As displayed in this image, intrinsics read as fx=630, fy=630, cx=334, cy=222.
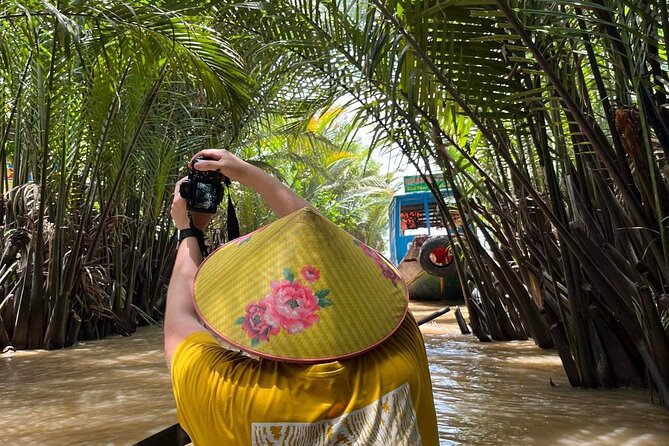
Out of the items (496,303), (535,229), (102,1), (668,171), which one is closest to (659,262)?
(668,171)

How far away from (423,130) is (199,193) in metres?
2.16

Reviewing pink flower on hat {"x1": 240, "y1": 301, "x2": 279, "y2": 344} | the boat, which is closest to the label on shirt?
pink flower on hat {"x1": 240, "y1": 301, "x2": 279, "y2": 344}

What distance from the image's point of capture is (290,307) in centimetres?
78

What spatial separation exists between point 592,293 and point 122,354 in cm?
310

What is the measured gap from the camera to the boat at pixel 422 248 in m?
9.06

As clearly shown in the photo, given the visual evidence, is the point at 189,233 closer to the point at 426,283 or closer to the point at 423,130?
the point at 423,130

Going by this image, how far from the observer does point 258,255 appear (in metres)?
0.82

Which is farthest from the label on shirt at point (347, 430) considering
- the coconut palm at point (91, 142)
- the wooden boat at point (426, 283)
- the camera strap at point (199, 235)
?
the wooden boat at point (426, 283)

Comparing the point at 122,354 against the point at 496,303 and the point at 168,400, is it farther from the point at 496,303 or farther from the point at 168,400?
the point at 496,303

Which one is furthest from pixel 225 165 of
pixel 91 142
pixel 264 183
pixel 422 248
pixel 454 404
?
pixel 422 248

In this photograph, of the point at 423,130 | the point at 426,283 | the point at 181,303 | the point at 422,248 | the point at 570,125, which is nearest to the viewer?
the point at 181,303

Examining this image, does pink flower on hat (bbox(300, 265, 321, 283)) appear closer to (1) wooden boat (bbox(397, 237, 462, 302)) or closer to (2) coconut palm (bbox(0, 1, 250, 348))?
(2) coconut palm (bbox(0, 1, 250, 348))

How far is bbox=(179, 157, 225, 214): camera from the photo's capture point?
107 cm

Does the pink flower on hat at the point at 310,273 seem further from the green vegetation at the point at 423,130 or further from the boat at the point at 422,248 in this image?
the boat at the point at 422,248
